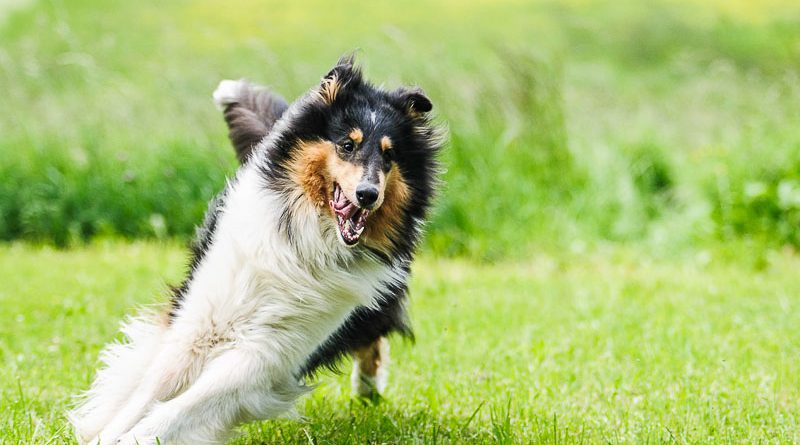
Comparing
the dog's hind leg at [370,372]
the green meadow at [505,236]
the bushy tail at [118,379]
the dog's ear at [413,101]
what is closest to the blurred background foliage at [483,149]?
the green meadow at [505,236]

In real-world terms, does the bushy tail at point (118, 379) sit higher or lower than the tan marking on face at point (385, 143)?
lower

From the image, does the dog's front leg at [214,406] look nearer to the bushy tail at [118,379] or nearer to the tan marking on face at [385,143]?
the bushy tail at [118,379]

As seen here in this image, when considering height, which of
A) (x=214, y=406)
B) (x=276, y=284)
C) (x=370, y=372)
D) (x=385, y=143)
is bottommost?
(x=214, y=406)

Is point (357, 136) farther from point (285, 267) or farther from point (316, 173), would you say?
point (285, 267)

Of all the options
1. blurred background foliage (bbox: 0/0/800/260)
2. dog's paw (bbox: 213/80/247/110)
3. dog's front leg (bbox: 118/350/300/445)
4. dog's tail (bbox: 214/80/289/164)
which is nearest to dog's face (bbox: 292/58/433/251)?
dog's front leg (bbox: 118/350/300/445)

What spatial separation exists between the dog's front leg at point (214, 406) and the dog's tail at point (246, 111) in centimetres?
143

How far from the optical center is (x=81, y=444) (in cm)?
402

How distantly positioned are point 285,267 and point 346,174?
46cm

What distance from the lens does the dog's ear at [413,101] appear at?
13.7ft

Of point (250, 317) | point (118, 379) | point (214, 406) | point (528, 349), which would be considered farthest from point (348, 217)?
point (528, 349)

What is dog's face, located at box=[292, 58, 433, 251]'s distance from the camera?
3.78 metres

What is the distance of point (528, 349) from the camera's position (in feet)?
19.3

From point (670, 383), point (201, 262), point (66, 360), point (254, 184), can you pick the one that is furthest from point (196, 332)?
point (670, 383)

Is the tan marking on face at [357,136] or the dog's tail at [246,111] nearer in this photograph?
the tan marking on face at [357,136]
